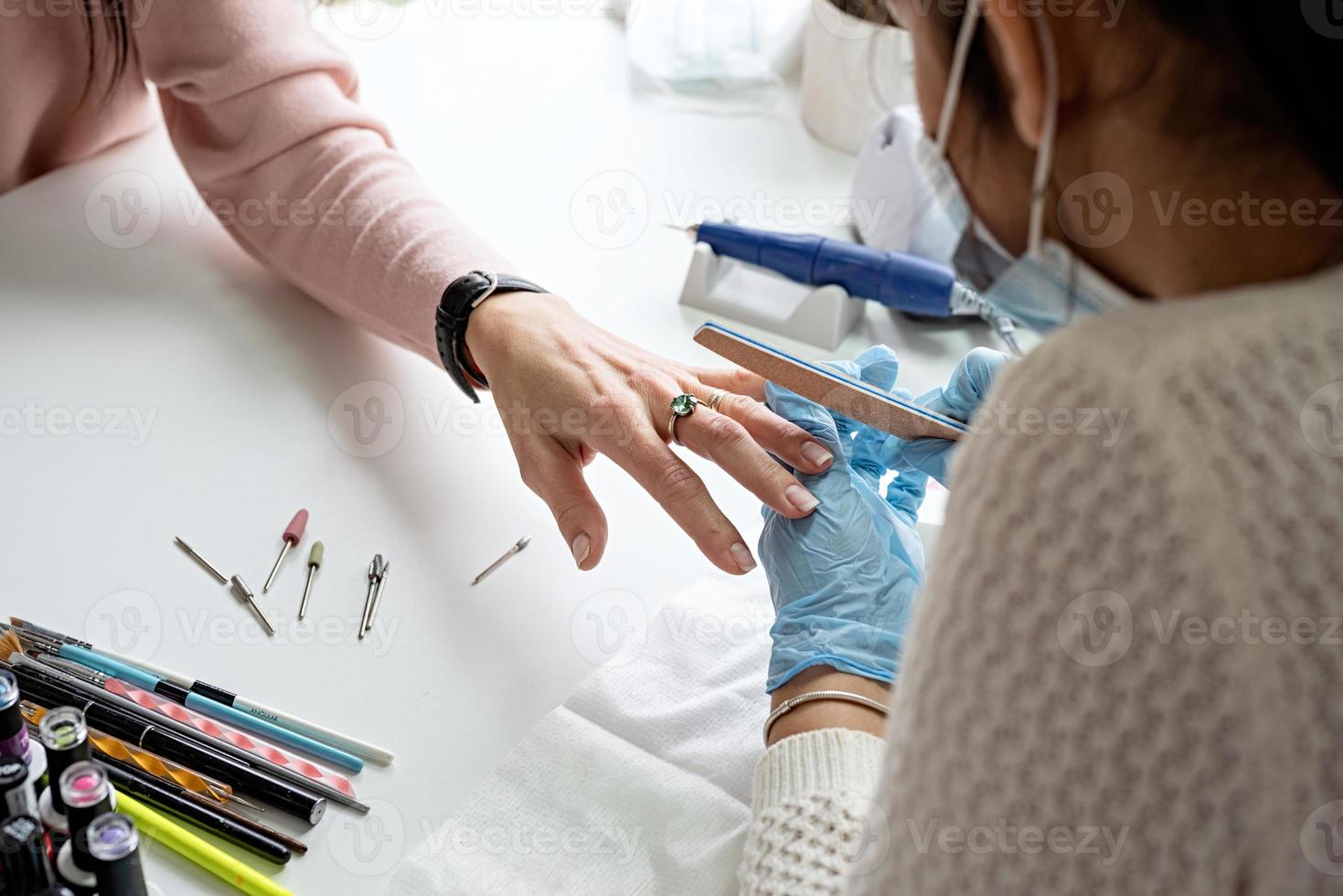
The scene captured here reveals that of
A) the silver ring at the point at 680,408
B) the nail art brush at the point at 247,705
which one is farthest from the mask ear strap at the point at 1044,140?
the nail art brush at the point at 247,705

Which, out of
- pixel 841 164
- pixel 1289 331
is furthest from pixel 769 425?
pixel 841 164

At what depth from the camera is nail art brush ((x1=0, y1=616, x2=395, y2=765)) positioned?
0.75 meters

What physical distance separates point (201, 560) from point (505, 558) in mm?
234

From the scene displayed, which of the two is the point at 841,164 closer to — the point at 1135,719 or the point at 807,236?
the point at 807,236

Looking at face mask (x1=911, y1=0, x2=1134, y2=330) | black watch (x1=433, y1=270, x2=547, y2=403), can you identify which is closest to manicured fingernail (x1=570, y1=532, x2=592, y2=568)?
black watch (x1=433, y1=270, x2=547, y2=403)

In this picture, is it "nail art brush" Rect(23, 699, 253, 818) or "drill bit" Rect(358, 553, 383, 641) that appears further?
"drill bit" Rect(358, 553, 383, 641)

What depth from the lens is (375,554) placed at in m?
0.90

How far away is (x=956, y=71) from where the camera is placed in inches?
19.8

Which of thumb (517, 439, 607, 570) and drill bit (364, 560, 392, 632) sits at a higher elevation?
thumb (517, 439, 607, 570)

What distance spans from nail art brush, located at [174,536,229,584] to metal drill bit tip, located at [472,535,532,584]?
19 cm

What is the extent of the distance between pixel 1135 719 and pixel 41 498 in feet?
2.78

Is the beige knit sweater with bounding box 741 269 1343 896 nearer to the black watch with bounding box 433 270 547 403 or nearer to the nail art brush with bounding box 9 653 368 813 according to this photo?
the nail art brush with bounding box 9 653 368 813

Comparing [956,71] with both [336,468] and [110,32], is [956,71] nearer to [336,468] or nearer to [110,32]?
[336,468]

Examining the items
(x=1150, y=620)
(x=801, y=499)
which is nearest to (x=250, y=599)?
(x=801, y=499)
